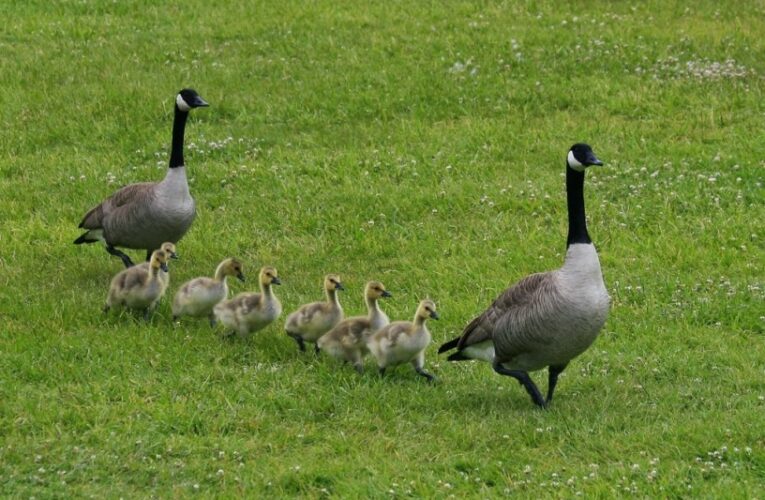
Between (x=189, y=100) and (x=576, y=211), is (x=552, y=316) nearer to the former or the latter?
(x=576, y=211)

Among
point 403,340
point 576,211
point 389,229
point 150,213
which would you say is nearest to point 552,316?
point 576,211

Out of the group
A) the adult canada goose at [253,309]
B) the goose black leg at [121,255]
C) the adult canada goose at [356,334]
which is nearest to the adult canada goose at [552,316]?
the adult canada goose at [356,334]

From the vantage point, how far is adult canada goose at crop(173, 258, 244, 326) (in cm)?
1188

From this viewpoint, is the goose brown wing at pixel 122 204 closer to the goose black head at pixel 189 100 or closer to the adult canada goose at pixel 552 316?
the goose black head at pixel 189 100

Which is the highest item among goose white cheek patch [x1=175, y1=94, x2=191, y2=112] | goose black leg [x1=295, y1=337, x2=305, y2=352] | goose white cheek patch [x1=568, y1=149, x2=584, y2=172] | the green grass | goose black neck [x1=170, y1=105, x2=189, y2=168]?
goose white cheek patch [x1=568, y1=149, x2=584, y2=172]

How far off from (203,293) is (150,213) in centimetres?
181

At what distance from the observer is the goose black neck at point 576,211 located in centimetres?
1019

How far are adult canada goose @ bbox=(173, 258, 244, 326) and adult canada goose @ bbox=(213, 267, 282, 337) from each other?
0.87ft

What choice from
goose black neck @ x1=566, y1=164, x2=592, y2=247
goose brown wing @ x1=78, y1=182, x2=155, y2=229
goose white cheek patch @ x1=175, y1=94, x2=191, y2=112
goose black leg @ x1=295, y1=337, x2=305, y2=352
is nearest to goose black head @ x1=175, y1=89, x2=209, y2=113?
goose white cheek patch @ x1=175, y1=94, x2=191, y2=112

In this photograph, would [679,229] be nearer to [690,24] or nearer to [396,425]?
[396,425]

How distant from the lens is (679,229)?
568 inches

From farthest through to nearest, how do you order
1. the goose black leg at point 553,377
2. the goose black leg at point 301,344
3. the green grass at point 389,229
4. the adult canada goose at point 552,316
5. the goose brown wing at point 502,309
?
the goose black leg at point 301,344 → the goose black leg at point 553,377 → the goose brown wing at point 502,309 → the adult canada goose at point 552,316 → the green grass at point 389,229

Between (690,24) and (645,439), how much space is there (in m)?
12.5

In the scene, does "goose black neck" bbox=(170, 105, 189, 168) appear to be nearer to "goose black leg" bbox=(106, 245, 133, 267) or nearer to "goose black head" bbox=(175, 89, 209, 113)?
"goose black head" bbox=(175, 89, 209, 113)
